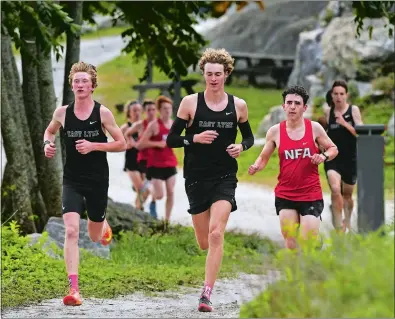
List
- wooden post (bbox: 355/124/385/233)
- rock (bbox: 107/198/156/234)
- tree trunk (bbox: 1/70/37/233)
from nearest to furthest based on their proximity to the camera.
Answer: wooden post (bbox: 355/124/385/233) < tree trunk (bbox: 1/70/37/233) < rock (bbox: 107/198/156/234)

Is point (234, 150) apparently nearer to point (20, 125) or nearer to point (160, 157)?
point (20, 125)

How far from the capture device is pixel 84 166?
380 inches

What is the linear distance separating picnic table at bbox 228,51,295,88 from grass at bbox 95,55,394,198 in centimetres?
50

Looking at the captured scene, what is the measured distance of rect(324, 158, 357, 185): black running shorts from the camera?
1419 centimetres

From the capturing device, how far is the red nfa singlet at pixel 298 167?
9.67 metres

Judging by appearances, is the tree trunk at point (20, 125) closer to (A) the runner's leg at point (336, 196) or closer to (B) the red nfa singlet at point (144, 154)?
(B) the red nfa singlet at point (144, 154)

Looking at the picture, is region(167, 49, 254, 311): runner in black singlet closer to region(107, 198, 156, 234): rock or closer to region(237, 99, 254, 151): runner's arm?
region(237, 99, 254, 151): runner's arm

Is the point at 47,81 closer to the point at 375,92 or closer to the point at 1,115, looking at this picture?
the point at 1,115

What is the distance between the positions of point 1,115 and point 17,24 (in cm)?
141

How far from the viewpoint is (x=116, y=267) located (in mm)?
12070

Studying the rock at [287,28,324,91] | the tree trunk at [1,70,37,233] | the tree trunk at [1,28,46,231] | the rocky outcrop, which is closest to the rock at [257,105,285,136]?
the rocky outcrop

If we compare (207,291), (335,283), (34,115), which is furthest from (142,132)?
(335,283)

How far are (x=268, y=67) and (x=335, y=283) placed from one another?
37.5m

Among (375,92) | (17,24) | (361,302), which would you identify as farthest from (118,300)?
(375,92)
